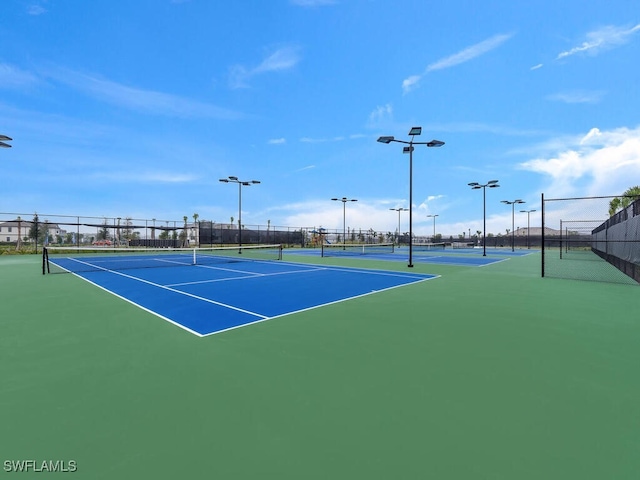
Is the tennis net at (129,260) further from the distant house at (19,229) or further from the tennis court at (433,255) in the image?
the tennis court at (433,255)

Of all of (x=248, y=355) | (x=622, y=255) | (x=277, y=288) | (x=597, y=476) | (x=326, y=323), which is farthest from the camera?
(x=622, y=255)

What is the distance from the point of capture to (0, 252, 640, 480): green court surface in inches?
85.7

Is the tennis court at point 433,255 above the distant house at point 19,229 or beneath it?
beneath

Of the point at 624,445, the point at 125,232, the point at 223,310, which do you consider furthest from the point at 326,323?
the point at 125,232

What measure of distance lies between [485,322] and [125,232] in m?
39.9

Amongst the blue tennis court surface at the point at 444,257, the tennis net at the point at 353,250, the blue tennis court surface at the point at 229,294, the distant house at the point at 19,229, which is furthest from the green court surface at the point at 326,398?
the distant house at the point at 19,229

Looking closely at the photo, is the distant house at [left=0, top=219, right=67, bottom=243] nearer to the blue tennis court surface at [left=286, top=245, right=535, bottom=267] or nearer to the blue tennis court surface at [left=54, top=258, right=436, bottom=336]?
the blue tennis court surface at [left=54, top=258, right=436, bottom=336]

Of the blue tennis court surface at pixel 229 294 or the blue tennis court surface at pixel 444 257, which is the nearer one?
the blue tennis court surface at pixel 229 294

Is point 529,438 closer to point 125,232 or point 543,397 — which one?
point 543,397

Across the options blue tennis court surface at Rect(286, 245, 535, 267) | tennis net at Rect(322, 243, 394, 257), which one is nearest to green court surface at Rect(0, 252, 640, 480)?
blue tennis court surface at Rect(286, 245, 535, 267)

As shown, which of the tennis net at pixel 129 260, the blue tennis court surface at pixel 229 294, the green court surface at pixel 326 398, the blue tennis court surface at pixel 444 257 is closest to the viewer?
the green court surface at pixel 326 398

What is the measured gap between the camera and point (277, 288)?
368 inches

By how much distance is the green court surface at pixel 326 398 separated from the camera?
2176 mm

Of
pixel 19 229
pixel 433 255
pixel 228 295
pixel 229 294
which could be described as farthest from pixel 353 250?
pixel 19 229
